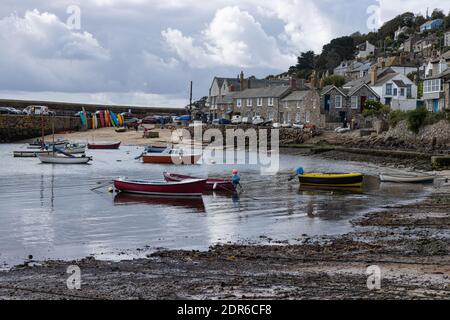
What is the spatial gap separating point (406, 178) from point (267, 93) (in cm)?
5284

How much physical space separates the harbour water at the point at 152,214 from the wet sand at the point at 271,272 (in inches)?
72.7

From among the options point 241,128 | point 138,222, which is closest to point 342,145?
point 241,128

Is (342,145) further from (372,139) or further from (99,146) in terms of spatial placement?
(99,146)

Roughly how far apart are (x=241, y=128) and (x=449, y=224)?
60338 mm

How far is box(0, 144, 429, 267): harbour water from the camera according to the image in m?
19.9

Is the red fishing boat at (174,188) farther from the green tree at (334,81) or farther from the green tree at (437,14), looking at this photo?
the green tree at (437,14)

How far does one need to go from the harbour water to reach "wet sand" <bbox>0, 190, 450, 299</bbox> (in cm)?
185

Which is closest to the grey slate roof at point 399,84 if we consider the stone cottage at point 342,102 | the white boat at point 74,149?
the stone cottage at point 342,102

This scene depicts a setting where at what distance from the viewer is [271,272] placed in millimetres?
14289

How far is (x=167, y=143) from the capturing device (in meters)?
73.8

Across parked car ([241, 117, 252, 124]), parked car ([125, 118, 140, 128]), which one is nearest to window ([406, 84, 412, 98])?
parked car ([241, 117, 252, 124])

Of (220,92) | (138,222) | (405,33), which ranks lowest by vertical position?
(138,222)

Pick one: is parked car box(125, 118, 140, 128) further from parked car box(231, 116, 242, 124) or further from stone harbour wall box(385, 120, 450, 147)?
stone harbour wall box(385, 120, 450, 147)

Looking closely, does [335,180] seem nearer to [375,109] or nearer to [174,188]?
[174,188]
